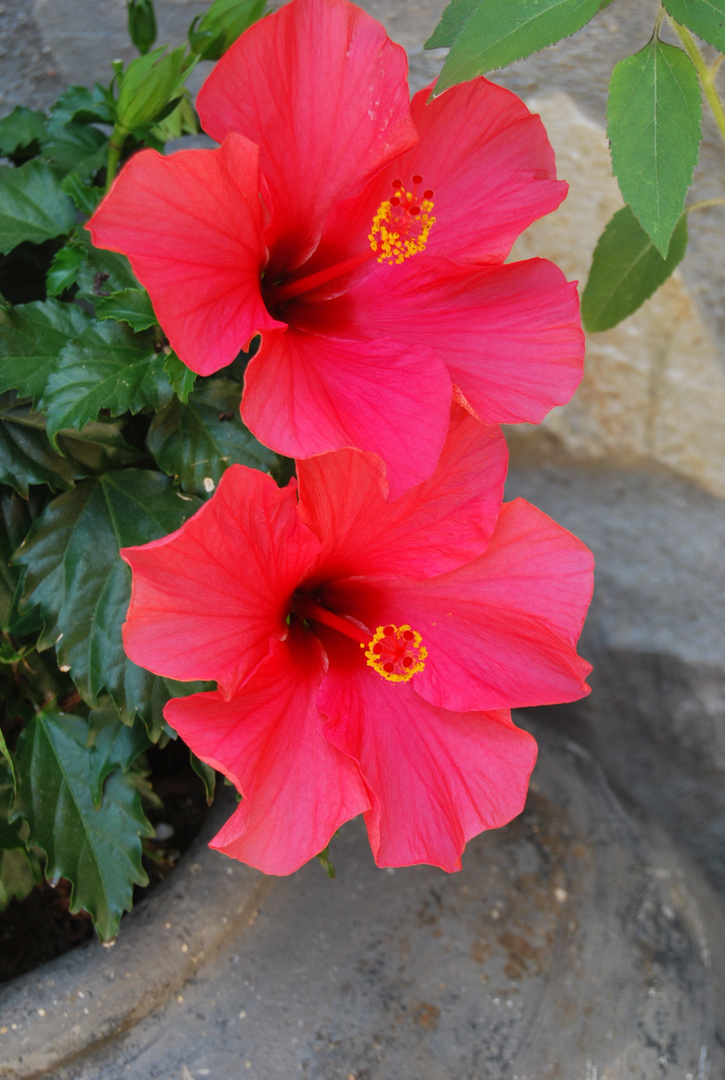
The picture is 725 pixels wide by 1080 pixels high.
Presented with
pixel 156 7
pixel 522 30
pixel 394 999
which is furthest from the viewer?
pixel 156 7

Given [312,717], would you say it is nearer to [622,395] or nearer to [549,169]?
[549,169]

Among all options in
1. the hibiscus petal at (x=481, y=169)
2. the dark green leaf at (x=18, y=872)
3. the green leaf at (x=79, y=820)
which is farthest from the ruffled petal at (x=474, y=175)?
the dark green leaf at (x=18, y=872)

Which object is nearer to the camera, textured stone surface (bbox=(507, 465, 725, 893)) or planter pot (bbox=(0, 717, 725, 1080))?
planter pot (bbox=(0, 717, 725, 1080))

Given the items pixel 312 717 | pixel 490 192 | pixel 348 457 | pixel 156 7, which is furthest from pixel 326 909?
pixel 156 7

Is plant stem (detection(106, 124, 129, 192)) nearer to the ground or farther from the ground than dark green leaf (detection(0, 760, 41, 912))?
farther from the ground

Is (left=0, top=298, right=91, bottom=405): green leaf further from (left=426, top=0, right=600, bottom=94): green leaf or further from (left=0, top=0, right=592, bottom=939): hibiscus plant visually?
(left=426, top=0, right=600, bottom=94): green leaf

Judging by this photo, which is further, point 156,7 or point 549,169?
point 156,7

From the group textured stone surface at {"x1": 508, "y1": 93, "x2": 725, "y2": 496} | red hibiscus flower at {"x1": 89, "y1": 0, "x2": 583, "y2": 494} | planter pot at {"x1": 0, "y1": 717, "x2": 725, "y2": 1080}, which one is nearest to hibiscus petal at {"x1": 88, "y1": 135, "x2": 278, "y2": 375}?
red hibiscus flower at {"x1": 89, "y1": 0, "x2": 583, "y2": 494}
